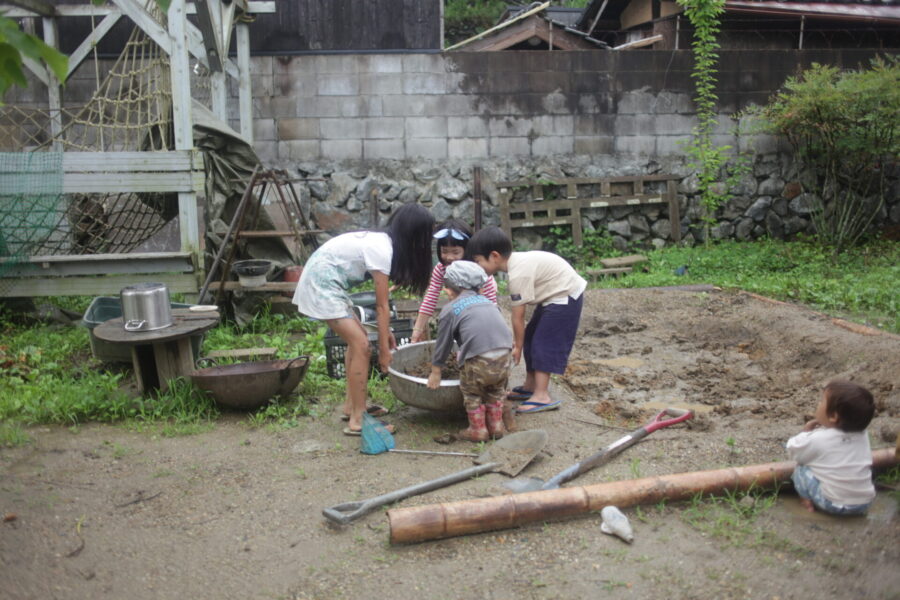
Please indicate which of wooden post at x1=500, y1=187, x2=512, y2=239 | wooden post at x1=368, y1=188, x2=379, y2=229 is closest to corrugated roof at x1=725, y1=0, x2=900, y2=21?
wooden post at x1=500, y1=187, x2=512, y2=239

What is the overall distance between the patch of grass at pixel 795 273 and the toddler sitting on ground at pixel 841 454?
157 inches

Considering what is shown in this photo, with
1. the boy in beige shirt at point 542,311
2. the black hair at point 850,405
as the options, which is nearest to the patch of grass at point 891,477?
the black hair at point 850,405

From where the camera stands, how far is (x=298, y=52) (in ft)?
30.7

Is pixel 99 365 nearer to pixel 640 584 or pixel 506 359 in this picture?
pixel 506 359

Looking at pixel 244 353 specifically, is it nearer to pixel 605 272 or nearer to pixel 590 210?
pixel 605 272

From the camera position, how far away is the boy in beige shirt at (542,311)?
14.5 ft

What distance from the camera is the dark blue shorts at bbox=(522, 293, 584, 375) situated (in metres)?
4.61

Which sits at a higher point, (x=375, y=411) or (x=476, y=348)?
(x=476, y=348)

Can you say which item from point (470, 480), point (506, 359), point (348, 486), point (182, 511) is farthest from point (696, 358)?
point (182, 511)

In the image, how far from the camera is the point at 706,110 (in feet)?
32.2

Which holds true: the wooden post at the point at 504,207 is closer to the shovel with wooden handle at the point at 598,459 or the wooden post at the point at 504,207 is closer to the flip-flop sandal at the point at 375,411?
A: the flip-flop sandal at the point at 375,411

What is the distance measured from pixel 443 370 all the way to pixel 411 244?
852 mm

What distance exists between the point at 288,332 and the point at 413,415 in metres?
2.53

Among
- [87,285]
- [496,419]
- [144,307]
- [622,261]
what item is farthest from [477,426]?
[622,261]
